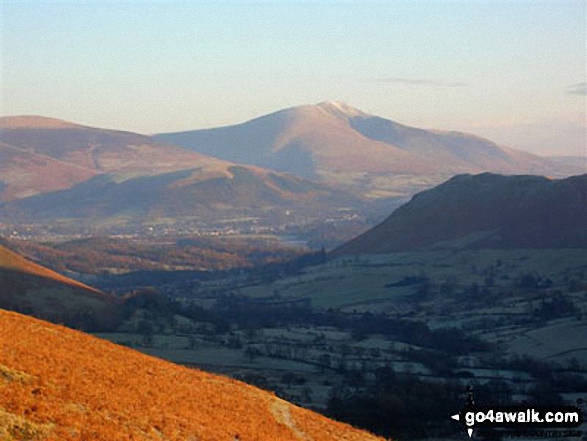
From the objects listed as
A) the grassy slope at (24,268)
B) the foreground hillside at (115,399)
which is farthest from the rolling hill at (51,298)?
the foreground hillside at (115,399)

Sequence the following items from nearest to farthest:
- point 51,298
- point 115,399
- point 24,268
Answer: point 115,399, point 51,298, point 24,268

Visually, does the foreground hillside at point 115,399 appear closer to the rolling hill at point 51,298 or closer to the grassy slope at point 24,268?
the rolling hill at point 51,298

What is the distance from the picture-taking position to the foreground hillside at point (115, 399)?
34.5 m

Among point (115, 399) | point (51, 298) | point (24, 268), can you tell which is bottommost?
point (51, 298)

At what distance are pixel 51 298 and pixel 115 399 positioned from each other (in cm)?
10027

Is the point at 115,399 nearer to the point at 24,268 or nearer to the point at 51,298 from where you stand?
the point at 51,298

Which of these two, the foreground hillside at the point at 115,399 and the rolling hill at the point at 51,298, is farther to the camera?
the rolling hill at the point at 51,298

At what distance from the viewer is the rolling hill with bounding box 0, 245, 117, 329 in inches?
5005

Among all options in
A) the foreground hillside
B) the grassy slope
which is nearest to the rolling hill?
the grassy slope

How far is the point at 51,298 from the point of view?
136750 mm

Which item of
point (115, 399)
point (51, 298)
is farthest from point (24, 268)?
point (115, 399)

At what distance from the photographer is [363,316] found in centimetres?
16125

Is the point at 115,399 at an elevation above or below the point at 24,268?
above

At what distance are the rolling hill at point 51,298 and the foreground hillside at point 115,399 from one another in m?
73.6
